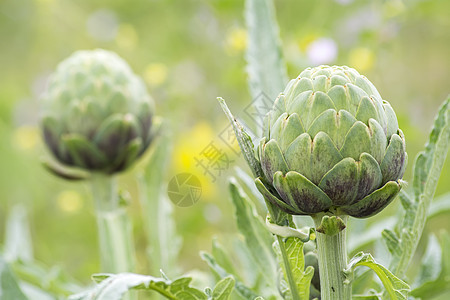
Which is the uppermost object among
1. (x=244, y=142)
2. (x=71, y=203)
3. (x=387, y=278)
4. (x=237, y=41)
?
(x=237, y=41)

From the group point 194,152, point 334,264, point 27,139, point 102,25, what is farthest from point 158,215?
point 102,25

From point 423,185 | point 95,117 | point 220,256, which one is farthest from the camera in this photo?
point 95,117

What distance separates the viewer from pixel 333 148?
1.48 feet

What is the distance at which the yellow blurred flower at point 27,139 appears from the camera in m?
1.81

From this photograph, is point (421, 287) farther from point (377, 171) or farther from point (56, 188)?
point (56, 188)

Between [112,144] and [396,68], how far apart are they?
0.99 meters

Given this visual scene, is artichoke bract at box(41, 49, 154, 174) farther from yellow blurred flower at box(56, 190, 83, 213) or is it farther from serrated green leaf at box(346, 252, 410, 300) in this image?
yellow blurred flower at box(56, 190, 83, 213)

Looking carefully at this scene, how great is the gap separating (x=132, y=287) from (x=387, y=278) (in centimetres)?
19

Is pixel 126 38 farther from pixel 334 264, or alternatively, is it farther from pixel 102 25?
pixel 334 264

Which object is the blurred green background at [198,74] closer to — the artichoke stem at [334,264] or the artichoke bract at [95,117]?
the artichoke bract at [95,117]

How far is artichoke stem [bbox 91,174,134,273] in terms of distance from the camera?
0.81 metres

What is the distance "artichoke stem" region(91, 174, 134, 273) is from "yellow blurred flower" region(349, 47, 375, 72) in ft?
2.35

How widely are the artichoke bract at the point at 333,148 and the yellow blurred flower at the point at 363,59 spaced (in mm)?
940

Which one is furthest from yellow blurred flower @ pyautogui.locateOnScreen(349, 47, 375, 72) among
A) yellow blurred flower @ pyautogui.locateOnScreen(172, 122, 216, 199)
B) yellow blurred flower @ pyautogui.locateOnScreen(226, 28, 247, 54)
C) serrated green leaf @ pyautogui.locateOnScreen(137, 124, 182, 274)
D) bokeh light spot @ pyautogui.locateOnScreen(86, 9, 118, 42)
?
bokeh light spot @ pyautogui.locateOnScreen(86, 9, 118, 42)
